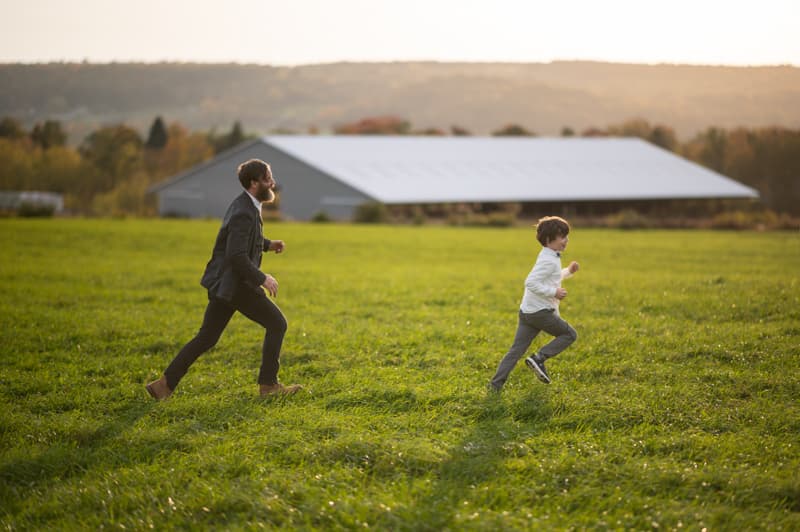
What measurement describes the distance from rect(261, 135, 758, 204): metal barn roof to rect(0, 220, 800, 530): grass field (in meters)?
31.0

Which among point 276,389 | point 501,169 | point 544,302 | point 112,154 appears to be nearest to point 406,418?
point 276,389

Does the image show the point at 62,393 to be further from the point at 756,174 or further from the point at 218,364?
the point at 756,174

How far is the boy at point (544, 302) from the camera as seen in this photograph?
21.8 feet

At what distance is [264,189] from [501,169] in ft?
152

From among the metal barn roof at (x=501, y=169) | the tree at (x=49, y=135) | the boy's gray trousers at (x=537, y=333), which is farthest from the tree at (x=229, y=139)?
the boy's gray trousers at (x=537, y=333)

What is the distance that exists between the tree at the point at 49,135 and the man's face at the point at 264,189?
7223 centimetres

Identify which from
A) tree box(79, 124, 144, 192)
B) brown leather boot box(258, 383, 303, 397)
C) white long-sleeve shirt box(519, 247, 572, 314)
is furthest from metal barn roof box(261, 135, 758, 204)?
white long-sleeve shirt box(519, 247, 572, 314)

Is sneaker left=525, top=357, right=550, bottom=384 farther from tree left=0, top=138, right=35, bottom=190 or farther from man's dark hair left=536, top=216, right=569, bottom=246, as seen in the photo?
tree left=0, top=138, right=35, bottom=190

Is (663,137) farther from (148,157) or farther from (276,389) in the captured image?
(276,389)

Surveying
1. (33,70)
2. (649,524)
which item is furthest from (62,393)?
(33,70)

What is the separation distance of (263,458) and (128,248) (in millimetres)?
19211

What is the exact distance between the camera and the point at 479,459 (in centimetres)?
536

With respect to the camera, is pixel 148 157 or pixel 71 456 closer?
pixel 71 456

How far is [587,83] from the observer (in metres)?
98.1
